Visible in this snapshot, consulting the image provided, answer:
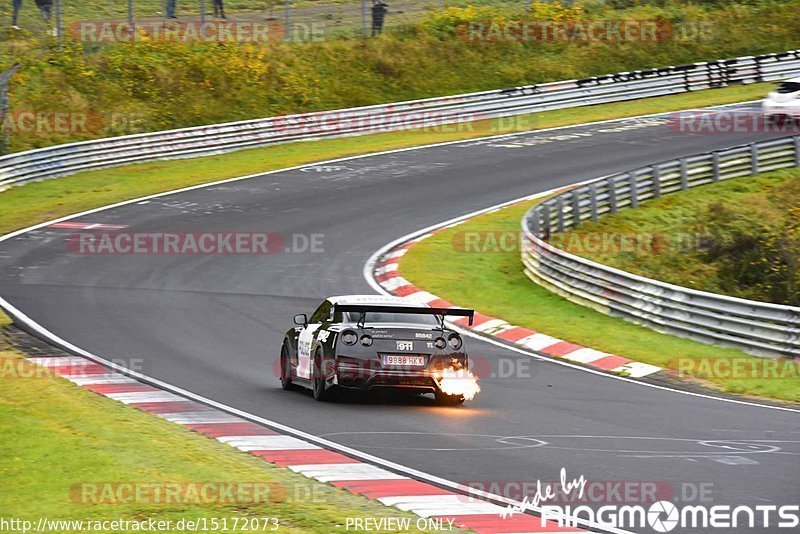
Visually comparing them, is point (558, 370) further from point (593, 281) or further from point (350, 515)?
point (350, 515)

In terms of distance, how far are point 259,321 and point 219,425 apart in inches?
288

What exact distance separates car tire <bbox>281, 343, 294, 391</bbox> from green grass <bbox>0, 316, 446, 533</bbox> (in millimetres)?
2291

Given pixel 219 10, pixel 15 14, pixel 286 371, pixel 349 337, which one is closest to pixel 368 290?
pixel 286 371

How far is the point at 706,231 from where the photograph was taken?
29.2 m

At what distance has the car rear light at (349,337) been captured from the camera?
13.3m

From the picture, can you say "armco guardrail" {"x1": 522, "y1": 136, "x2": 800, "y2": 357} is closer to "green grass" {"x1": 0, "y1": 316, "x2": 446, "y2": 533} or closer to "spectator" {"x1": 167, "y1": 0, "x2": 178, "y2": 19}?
"green grass" {"x1": 0, "y1": 316, "x2": 446, "y2": 533}

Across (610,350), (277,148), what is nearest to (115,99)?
(277,148)

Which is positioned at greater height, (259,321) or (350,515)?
(350,515)

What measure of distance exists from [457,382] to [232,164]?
77.1 feet

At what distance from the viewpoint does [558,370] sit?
16.9 meters

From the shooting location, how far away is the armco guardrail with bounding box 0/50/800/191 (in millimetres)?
34250

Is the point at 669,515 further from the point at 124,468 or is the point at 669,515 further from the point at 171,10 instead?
the point at 171,10

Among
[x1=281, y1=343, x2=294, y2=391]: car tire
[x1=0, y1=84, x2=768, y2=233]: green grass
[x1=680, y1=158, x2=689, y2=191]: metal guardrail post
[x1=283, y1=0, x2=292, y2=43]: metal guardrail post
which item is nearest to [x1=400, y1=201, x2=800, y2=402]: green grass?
[x1=680, y1=158, x2=689, y2=191]: metal guardrail post

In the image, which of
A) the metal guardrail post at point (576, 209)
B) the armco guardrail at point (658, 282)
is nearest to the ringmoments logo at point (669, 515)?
the armco guardrail at point (658, 282)
